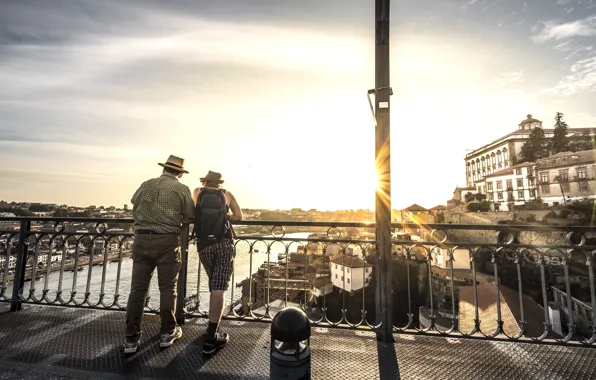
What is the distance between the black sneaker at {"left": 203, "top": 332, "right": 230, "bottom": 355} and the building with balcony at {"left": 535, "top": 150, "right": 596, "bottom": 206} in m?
56.5

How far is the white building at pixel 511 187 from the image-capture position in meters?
53.7

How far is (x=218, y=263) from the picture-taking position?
313cm

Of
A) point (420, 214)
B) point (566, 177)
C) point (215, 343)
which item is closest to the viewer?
point (215, 343)

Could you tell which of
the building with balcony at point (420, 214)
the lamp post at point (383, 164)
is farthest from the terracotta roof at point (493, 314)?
the building with balcony at point (420, 214)

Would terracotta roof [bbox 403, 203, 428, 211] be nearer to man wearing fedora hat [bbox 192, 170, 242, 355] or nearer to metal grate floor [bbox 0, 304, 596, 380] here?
metal grate floor [bbox 0, 304, 596, 380]

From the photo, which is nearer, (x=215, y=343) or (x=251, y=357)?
(x=251, y=357)

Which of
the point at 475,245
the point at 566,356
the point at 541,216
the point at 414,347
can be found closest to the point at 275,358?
the point at 414,347

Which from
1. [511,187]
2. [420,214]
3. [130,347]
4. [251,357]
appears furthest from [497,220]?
[130,347]

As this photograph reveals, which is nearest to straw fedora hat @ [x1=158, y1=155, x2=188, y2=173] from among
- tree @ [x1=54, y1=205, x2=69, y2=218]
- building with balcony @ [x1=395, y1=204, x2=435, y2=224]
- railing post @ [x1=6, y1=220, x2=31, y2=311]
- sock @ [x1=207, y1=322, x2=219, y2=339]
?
sock @ [x1=207, y1=322, x2=219, y2=339]

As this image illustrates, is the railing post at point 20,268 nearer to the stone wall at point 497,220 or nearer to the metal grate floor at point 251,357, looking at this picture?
the metal grate floor at point 251,357

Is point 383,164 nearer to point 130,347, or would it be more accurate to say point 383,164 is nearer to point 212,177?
point 212,177

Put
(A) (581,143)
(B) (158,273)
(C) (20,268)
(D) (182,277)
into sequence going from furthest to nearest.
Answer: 1. (A) (581,143)
2. (C) (20,268)
3. (D) (182,277)
4. (B) (158,273)

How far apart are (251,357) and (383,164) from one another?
2509 mm

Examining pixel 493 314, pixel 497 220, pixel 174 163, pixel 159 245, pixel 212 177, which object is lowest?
pixel 493 314
